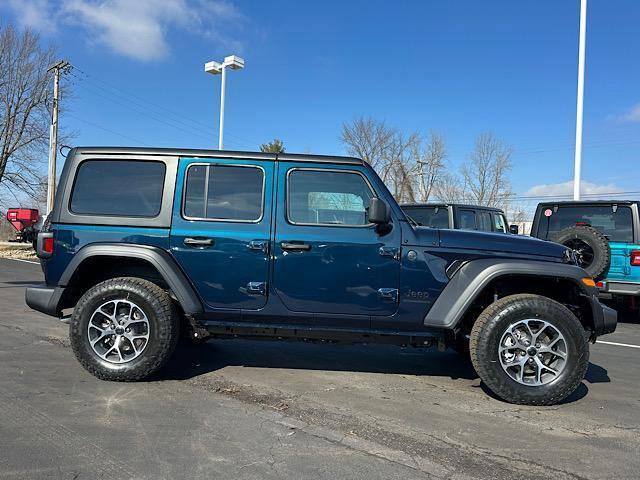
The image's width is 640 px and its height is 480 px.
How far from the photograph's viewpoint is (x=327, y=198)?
14.9ft

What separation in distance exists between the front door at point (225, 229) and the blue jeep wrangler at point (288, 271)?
Answer: 1cm

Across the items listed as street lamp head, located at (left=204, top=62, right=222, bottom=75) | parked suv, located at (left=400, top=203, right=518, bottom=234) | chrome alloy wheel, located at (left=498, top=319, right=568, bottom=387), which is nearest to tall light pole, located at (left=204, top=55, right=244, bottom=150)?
street lamp head, located at (left=204, top=62, right=222, bottom=75)

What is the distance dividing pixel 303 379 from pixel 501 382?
182cm

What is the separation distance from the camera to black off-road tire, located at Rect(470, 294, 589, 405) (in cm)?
415

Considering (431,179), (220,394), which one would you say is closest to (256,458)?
(220,394)

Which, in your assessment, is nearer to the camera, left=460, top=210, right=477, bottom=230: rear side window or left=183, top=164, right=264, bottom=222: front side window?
left=183, top=164, right=264, bottom=222: front side window

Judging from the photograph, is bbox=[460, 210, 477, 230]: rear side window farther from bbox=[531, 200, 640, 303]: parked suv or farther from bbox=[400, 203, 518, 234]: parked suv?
bbox=[531, 200, 640, 303]: parked suv

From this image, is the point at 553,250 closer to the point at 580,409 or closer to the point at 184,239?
the point at 580,409

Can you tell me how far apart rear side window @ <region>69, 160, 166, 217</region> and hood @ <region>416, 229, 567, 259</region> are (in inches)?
106

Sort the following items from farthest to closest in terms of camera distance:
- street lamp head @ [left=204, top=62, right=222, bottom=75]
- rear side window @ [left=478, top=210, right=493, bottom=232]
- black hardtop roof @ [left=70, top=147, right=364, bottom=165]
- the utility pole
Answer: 1. the utility pole
2. street lamp head @ [left=204, top=62, right=222, bottom=75]
3. rear side window @ [left=478, top=210, right=493, bottom=232]
4. black hardtop roof @ [left=70, top=147, right=364, bottom=165]

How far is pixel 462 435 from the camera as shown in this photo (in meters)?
3.53

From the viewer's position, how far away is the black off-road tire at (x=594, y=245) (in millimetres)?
7535

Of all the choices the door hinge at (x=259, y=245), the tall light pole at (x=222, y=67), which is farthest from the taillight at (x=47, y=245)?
the tall light pole at (x=222, y=67)

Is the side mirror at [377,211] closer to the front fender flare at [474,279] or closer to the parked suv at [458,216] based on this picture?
the front fender flare at [474,279]
